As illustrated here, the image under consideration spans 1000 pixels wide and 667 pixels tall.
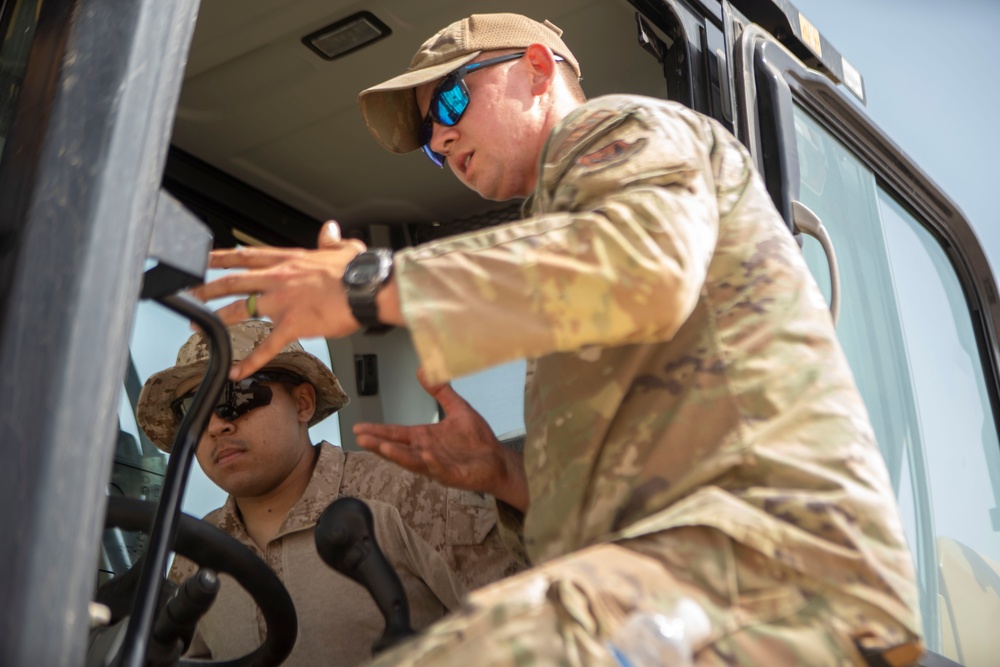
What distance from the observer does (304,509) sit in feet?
8.73

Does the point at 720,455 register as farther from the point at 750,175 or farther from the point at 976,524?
the point at 976,524

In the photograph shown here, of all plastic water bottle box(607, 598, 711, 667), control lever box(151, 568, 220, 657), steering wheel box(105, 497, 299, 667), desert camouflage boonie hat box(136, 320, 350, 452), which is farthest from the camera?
desert camouflage boonie hat box(136, 320, 350, 452)

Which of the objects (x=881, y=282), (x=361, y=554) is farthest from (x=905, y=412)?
(x=361, y=554)

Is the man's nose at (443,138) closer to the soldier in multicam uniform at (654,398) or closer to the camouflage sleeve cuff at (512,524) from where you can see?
the soldier in multicam uniform at (654,398)

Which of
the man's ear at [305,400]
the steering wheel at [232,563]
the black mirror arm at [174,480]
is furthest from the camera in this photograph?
the man's ear at [305,400]

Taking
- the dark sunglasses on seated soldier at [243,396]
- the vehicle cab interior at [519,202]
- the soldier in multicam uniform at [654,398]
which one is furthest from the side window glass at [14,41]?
the dark sunglasses on seated soldier at [243,396]

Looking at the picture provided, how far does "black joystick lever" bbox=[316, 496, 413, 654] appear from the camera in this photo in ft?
5.53

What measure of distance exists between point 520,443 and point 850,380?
3.76 feet

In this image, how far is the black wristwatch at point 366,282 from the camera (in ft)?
3.97

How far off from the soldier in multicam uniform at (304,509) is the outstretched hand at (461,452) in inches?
20.1

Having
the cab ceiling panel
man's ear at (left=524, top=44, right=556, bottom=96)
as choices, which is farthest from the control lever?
the cab ceiling panel

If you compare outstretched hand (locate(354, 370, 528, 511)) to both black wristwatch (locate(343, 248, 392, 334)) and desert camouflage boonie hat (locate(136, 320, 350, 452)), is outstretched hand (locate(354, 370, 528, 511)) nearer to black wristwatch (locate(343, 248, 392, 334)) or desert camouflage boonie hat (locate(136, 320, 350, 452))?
black wristwatch (locate(343, 248, 392, 334))

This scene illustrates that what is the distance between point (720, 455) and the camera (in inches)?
49.1

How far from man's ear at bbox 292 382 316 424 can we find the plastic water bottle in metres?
1.83
